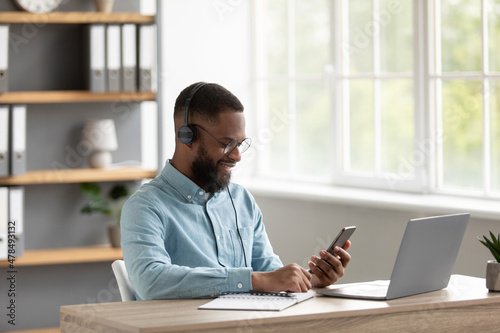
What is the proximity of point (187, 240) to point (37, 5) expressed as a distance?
2003 millimetres

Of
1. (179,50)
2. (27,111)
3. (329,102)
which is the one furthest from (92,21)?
(329,102)

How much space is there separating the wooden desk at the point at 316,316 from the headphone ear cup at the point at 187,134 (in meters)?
0.47

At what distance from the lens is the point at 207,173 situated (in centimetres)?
225

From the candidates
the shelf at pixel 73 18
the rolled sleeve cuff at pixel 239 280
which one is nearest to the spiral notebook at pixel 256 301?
the rolled sleeve cuff at pixel 239 280

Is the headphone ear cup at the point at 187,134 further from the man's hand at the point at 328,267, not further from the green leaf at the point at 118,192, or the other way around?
the green leaf at the point at 118,192

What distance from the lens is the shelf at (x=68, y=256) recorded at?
3.68 meters

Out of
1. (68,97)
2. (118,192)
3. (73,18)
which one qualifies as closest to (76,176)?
(118,192)

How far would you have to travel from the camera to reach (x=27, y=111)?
388cm

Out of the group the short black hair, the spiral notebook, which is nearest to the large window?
the short black hair

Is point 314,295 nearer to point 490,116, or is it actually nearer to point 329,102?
point 490,116

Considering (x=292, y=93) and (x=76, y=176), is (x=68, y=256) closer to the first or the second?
(x=76, y=176)

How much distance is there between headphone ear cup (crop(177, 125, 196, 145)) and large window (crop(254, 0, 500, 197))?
5.48 ft

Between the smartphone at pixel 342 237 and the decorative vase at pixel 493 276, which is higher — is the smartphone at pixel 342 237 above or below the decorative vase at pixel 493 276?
above

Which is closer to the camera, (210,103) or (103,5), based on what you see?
(210,103)
